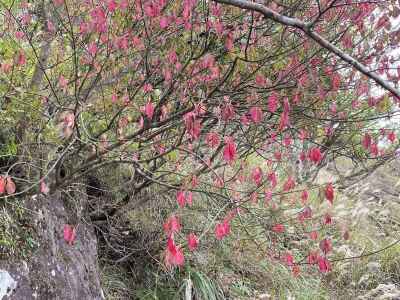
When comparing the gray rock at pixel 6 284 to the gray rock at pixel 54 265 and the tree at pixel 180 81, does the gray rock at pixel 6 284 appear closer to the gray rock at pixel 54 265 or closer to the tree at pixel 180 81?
the gray rock at pixel 54 265

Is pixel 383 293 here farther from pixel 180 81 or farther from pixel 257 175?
pixel 180 81

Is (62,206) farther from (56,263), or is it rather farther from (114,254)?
(114,254)

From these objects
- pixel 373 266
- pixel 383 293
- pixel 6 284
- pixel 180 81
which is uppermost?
pixel 180 81

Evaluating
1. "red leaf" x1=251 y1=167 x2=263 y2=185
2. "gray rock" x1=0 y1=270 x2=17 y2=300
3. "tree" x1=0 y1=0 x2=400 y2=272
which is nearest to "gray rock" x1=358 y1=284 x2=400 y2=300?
"tree" x1=0 y1=0 x2=400 y2=272

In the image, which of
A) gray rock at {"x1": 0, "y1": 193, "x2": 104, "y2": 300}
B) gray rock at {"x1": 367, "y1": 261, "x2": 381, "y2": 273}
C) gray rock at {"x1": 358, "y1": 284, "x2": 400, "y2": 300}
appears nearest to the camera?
gray rock at {"x1": 0, "y1": 193, "x2": 104, "y2": 300}

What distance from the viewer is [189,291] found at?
389cm

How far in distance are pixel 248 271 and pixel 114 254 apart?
4.67ft

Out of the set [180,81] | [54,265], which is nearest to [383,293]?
[180,81]

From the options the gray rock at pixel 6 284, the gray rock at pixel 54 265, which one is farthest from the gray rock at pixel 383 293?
the gray rock at pixel 6 284

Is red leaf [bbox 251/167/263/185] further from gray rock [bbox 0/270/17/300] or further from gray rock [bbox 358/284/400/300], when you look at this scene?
gray rock [bbox 358/284/400/300]

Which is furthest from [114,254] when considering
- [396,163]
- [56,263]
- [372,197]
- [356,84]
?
[396,163]

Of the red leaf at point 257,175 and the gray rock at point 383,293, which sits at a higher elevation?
the red leaf at point 257,175

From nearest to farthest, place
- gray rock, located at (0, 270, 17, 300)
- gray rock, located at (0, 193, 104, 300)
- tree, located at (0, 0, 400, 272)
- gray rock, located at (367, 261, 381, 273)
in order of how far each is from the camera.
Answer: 1. gray rock, located at (0, 270, 17, 300)
2. gray rock, located at (0, 193, 104, 300)
3. tree, located at (0, 0, 400, 272)
4. gray rock, located at (367, 261, 381, 273)

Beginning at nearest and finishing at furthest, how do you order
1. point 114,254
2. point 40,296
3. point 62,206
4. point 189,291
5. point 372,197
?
point 40,296, point 62,206, point 189,291, point 114,254, point 372,197
